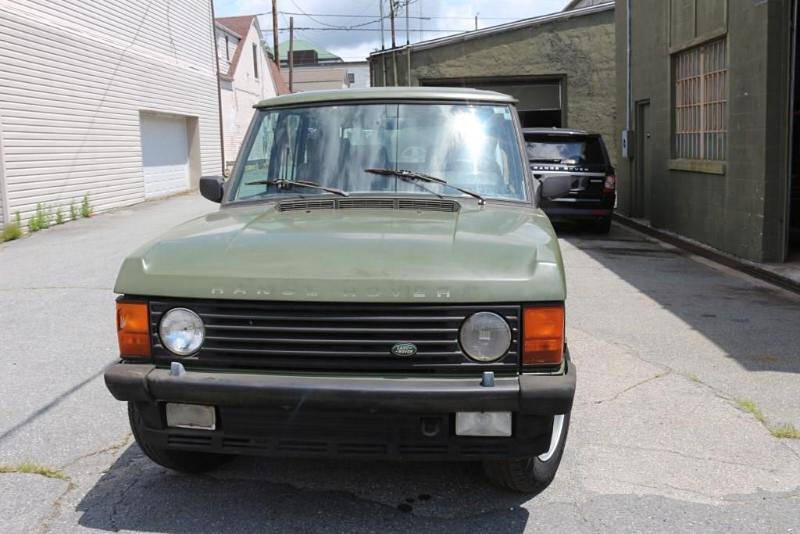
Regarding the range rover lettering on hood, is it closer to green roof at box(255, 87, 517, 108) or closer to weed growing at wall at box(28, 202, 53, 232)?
green roof at box(255, 87, 517, 108)

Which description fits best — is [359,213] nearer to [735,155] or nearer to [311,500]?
[311,500]

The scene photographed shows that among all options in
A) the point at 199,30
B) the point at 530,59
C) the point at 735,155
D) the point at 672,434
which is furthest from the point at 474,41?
the point at 672,434

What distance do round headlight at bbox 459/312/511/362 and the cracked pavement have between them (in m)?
0.83

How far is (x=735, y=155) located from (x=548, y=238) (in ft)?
27.5

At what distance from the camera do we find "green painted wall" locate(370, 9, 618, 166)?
79.7 feet

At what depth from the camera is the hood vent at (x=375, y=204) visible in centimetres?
413

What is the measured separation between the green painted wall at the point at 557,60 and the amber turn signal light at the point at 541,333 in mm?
22108

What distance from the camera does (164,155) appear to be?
23859mm

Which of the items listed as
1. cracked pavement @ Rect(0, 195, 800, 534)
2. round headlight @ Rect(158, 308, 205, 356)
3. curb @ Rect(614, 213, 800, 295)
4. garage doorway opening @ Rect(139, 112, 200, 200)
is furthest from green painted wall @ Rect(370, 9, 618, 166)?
round headlight @ Rect(158, 308, 205, 356)

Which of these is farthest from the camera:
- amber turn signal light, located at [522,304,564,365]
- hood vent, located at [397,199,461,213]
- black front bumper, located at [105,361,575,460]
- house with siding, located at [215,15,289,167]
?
house with siding, located at [215,15,289,167]

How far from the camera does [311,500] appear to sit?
3.79 meters

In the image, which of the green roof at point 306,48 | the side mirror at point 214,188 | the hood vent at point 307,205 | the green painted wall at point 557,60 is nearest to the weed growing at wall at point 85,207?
the green painted wall at point 557,60

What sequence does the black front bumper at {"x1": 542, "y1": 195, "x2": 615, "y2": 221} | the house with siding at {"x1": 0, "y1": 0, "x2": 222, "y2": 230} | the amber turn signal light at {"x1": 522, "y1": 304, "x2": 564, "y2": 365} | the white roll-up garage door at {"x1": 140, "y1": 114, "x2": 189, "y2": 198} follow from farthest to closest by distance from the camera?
the white roll-up garage door at {"x1": 140, "y1": 114, "x2": 189, "y2": 198} → the house with siding at {"x1": 0, "y1": 0, "x2": 222, "y2": 230} → the black front bumper at {"x1": 542, "y1": 195, "x2": 615, "y2": 221} → the amber turn signal light at {"x1": 522, "y1": 304, "x2": 564, "y2": 365}

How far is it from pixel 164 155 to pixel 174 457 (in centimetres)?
2118
